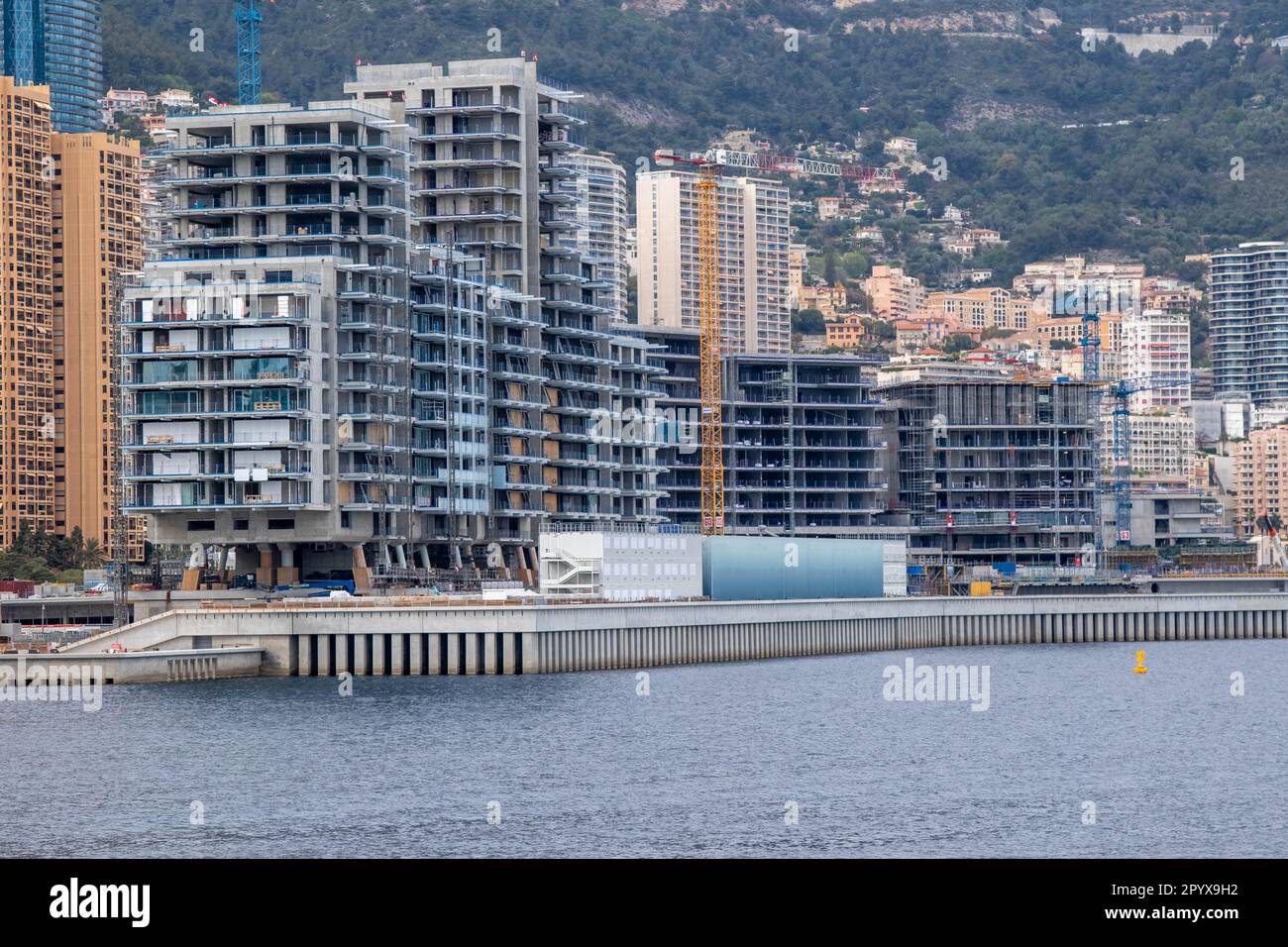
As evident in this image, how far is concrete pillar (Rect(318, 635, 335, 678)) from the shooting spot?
131875mm

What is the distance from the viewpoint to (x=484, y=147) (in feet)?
630

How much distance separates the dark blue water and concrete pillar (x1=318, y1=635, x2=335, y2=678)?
2432mm

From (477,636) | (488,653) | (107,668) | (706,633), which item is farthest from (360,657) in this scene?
(706,633)

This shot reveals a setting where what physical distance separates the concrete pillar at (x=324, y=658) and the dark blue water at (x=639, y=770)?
243 cm

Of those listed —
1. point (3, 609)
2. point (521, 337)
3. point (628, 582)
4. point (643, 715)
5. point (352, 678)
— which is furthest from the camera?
point (521, 337)

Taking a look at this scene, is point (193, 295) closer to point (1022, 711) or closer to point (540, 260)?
point (540, 260)

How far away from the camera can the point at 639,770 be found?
87250 mm

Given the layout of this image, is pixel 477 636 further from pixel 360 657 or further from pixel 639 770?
pixel 639 770

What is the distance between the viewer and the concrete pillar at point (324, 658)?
132m

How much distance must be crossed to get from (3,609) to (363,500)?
3200 centimetres

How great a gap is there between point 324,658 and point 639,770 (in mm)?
48407
